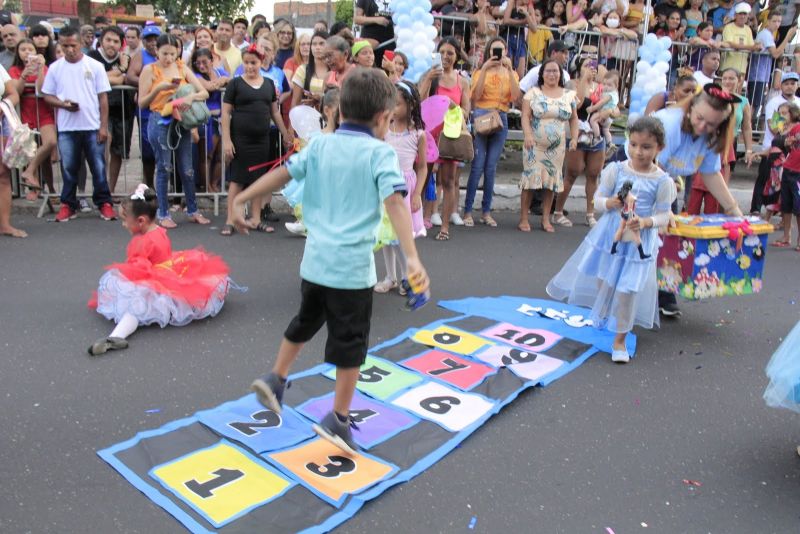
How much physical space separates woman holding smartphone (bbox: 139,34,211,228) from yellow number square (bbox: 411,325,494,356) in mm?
3846

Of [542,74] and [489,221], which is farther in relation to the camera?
[489,221]

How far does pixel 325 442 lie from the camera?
362cm

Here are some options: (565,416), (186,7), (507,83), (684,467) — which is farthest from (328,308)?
(186,7)

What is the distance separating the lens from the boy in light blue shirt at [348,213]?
317 centimetres

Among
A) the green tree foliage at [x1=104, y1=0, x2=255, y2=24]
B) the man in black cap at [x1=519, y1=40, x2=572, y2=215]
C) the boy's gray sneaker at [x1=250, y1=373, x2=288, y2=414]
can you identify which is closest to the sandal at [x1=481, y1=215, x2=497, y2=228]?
the man in black cap at [x1=519, y1=40, x2=572, y2=215]

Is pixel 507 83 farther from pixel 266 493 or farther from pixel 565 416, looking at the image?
pixel 266 493

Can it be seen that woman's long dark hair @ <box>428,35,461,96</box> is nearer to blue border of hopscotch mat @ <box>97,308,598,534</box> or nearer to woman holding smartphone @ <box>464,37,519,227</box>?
woman holding smartphone @ <box>464,37,519,227</box>

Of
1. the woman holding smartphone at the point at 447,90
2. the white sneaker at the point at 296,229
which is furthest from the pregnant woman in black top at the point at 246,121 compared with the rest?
the woman holding smartphone at the point at 447,90

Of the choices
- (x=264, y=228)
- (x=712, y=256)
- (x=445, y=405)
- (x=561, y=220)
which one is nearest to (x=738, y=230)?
(x=712, y=256)

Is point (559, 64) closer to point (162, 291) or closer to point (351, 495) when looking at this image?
point (162, 291)

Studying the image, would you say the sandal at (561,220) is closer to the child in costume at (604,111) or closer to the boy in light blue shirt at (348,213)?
the child in costume at (604,111)

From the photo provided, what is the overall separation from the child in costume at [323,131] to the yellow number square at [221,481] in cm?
122

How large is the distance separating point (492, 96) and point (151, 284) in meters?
4.79

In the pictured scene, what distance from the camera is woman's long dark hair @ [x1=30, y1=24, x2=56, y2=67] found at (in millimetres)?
8148
